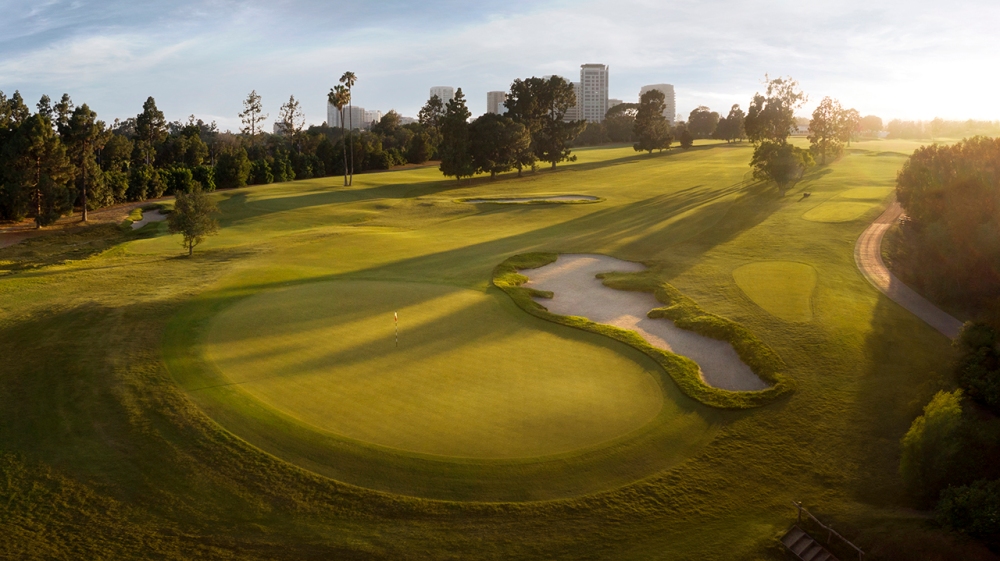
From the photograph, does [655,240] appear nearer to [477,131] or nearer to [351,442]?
[351,442]

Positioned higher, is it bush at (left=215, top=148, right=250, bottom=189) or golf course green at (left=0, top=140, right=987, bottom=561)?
bush at (left=215, top=148, right=250, bottom=189)

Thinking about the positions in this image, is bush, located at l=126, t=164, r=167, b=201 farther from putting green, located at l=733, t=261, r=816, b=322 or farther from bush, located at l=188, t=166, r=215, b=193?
putting green, located at l=733, t=261, r=816, b=322

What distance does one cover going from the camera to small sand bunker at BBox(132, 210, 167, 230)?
187ft

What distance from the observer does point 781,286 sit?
31516 mm

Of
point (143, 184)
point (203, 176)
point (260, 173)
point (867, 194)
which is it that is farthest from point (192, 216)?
point (867, 194)

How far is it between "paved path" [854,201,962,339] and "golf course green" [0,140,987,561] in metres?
0.98

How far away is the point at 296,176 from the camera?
304 ft

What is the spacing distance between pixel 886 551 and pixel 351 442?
12095 mm

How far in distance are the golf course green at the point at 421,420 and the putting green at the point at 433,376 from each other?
10cm

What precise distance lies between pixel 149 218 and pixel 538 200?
3724 cm

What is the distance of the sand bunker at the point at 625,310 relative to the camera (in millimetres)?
22312

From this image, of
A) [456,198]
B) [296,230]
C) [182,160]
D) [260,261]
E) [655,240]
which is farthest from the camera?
[182,160]

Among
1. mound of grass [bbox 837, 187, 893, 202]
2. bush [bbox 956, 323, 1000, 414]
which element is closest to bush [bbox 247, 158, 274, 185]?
mound of grass [bbox 837, 187, 893, 202]

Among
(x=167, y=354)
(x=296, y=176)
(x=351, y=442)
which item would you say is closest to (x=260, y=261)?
(x=167, y=354)
